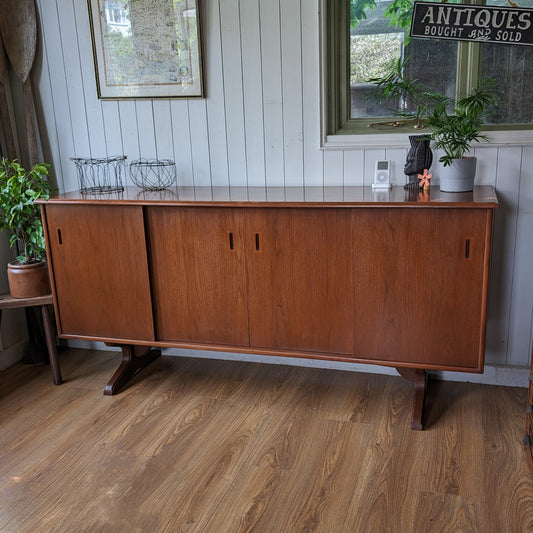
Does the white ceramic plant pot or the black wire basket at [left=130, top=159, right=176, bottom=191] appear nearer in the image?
the white ceramic plant pot

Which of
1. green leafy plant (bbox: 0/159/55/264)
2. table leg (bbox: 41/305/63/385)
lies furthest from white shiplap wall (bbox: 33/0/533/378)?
table leg (bbox: 41/305/63/385)

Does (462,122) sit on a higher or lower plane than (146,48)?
lower

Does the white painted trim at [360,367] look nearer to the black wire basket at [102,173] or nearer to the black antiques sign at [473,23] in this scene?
the black wire basket at [102,173]

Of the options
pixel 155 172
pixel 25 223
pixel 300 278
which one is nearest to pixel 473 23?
pixel 300 278

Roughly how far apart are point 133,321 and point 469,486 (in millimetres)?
1474

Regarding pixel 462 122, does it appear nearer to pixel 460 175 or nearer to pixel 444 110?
pixel 444 110

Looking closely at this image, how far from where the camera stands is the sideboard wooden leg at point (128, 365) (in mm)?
2645

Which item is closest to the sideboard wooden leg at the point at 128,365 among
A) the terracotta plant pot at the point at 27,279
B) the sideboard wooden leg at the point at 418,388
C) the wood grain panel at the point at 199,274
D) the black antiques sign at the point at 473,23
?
the wood grain panel at the point at 199,274

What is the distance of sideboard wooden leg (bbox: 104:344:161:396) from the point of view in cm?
264

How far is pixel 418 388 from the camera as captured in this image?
7.86ft

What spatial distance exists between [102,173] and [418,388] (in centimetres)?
179

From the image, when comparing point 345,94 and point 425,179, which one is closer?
point 425,179

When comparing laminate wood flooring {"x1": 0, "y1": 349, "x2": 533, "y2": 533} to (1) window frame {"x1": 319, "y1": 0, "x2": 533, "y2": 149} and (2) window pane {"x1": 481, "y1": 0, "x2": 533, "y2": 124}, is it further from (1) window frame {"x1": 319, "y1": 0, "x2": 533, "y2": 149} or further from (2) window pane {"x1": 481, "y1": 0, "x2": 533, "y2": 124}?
(2) window pane {"x1": 481, "y1": 0, "x2": 533, "y2": 124}

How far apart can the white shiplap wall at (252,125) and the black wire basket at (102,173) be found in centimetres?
6
